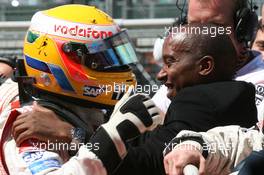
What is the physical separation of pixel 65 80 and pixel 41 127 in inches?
9.3

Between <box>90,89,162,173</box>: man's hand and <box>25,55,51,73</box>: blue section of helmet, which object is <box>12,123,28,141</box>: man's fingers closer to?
<box>25,55,51,73</box>: blue section of helmet

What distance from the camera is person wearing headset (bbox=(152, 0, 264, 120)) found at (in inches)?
128

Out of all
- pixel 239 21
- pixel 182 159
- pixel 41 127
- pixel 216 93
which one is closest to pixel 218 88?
pixel 216 93

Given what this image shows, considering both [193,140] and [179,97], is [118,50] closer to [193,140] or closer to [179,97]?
[179,97]

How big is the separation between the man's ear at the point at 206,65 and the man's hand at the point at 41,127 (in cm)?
51

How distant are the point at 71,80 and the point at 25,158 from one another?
0.36 meters

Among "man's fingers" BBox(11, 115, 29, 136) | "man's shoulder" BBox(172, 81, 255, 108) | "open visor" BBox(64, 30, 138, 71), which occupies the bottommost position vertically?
"man's fingers" BBox(11, 115, 29, 136)

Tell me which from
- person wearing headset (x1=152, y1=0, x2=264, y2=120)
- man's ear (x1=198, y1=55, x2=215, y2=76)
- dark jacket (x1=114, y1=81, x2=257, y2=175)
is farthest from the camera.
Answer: person wearing headset (x1=152, y1=0, x2=264, y2=120)

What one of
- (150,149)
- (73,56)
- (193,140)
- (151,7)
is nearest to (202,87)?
(150,149)

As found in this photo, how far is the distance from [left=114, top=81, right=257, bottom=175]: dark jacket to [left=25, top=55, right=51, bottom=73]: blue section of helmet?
0.57 m

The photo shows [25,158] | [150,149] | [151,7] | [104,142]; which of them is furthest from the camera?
[151,7]

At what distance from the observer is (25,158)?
2.65m

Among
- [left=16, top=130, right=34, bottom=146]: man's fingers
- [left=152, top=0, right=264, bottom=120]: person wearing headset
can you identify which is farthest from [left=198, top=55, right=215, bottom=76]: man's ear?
[left=152, top=0, right=264, bottom=120]: person wearing headset

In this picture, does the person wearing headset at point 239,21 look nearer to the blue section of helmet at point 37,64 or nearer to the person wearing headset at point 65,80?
the person wearing headset at point 65,80
